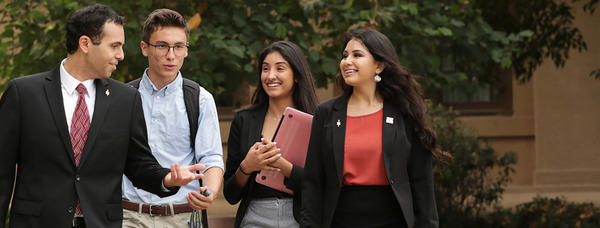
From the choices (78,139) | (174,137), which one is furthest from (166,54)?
(78,139)

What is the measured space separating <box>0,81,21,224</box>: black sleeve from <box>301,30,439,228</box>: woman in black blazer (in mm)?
1462

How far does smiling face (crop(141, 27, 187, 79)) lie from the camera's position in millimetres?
4609

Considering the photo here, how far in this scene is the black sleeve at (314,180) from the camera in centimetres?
447

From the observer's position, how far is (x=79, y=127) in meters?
3.84

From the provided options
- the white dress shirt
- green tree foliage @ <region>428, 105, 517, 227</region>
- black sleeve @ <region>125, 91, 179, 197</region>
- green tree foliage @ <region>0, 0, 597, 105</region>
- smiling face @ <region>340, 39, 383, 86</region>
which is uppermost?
green tree foliage @ <region>0, 0, 597, 105</region>

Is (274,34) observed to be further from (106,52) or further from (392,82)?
(106,52)

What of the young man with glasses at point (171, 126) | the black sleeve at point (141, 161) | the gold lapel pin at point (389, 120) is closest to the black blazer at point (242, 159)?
the young man with glasses at point (171, 126)

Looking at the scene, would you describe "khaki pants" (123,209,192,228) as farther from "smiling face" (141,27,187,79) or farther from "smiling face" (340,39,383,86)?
"smiling face" (340,39,383,86)

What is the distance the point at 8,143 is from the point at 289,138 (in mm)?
1642

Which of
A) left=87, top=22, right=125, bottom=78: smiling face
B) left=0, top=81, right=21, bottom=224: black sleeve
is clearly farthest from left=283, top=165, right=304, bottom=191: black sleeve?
left=0, top=81, right=21, bottom=224: black sleeve

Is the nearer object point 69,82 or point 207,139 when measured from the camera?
point 69,82

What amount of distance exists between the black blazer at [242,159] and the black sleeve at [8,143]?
4.90ft

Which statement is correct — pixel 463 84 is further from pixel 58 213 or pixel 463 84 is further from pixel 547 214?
pixel 58 213

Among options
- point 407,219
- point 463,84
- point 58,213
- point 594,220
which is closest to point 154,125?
point 58,213
